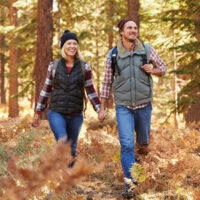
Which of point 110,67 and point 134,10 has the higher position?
point 134,10

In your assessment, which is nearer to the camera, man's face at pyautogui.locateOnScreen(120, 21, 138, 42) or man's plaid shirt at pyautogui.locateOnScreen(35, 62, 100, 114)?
man's face at pyautogui.locateOnScreen(120, 21, 138, 42)

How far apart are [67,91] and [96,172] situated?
5.82 ft

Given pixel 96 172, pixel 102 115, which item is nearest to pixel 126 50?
pixel 102 115

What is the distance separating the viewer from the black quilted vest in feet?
16.0

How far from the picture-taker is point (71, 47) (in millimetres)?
5109

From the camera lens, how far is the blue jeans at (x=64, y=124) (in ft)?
15.8

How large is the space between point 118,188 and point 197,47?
449 cm

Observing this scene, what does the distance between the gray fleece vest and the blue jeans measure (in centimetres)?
87

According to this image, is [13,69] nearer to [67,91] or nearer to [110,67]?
[67,91]

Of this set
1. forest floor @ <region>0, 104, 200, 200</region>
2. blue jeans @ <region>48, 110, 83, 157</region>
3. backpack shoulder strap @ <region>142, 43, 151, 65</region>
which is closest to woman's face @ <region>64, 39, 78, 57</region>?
blue jeans @ <region>48, 110, 83, 157</region>

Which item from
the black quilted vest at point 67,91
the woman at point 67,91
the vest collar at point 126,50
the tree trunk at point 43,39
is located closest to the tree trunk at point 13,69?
the tree trunk at point 43,39

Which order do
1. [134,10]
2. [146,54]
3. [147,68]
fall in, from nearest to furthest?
[147,68] < [146,54] < [134,10]

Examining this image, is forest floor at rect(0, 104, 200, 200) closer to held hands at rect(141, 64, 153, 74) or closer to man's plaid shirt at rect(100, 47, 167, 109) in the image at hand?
man's plaid shirt at rect(100, 47, 167, 109)

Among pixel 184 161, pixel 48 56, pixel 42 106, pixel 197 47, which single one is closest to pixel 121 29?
pixel 42 106
